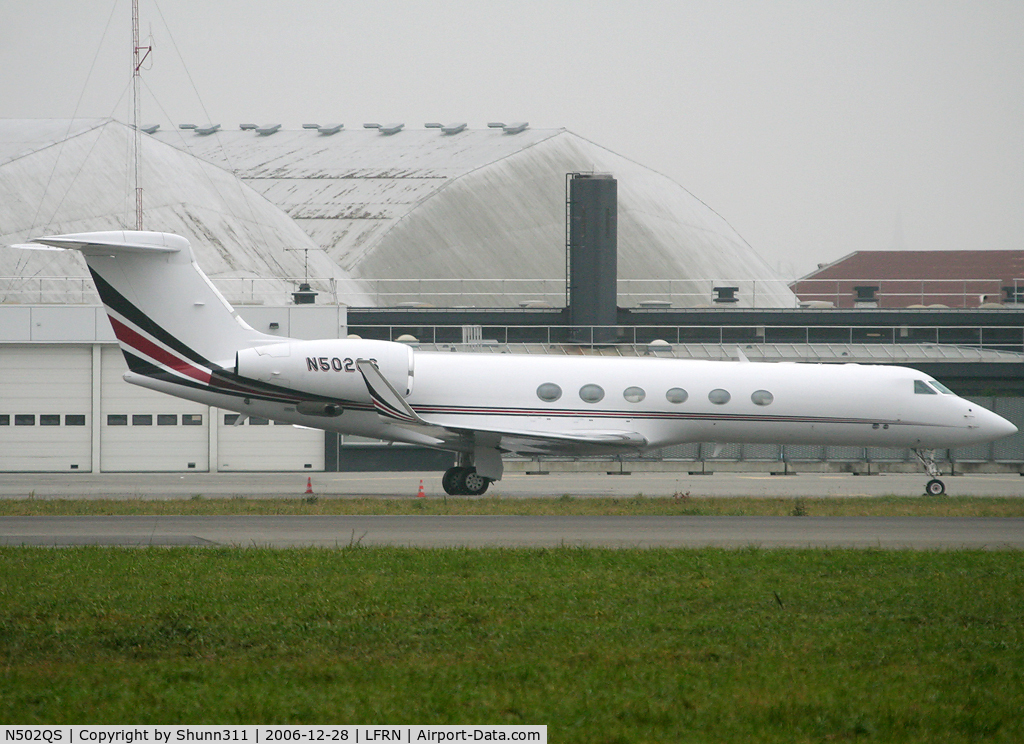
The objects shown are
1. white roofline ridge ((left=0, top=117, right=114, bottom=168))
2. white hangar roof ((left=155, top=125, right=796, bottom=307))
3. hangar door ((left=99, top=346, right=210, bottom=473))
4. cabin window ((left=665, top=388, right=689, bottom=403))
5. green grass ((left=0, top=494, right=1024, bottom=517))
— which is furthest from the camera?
white hangar roof ((left=155, top=125, right=796, bottom=307))

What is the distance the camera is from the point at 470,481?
88.1 feet

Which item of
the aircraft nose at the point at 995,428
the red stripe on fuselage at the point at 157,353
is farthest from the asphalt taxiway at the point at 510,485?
the red stripe on fuselage at the point at 157,353

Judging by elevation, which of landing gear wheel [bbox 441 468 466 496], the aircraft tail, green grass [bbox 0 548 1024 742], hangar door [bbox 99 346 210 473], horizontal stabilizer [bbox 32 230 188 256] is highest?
horizontal stabilizer [bbox 32 230 188 256]

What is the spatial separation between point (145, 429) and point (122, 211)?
23053 mm

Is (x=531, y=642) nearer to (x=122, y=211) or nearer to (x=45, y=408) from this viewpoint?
(x=45, y=408)

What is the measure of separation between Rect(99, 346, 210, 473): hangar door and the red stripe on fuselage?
415 inches

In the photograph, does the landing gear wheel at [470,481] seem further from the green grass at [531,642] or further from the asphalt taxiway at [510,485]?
the green grass at [531,642]

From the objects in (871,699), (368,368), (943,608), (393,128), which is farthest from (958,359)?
Result: (393,128)

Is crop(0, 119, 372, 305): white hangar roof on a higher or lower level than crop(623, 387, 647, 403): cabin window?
higher

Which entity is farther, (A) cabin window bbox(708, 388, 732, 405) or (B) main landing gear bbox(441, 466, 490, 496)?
(A) cabin window bbox(708, 388, 732, 405)

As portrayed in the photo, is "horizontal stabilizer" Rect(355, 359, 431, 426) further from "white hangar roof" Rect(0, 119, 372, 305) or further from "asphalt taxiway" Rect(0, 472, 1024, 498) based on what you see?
"white hangar roof" Rect(0, 119, 372, 305)

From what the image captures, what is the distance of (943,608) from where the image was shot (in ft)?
39.2

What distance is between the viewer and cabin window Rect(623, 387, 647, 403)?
27.2 meters

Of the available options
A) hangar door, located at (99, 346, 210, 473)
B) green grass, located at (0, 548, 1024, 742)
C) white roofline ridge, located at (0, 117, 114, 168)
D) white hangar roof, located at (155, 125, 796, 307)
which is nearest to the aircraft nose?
green grass, located at (0, 548, 1024, 742)
